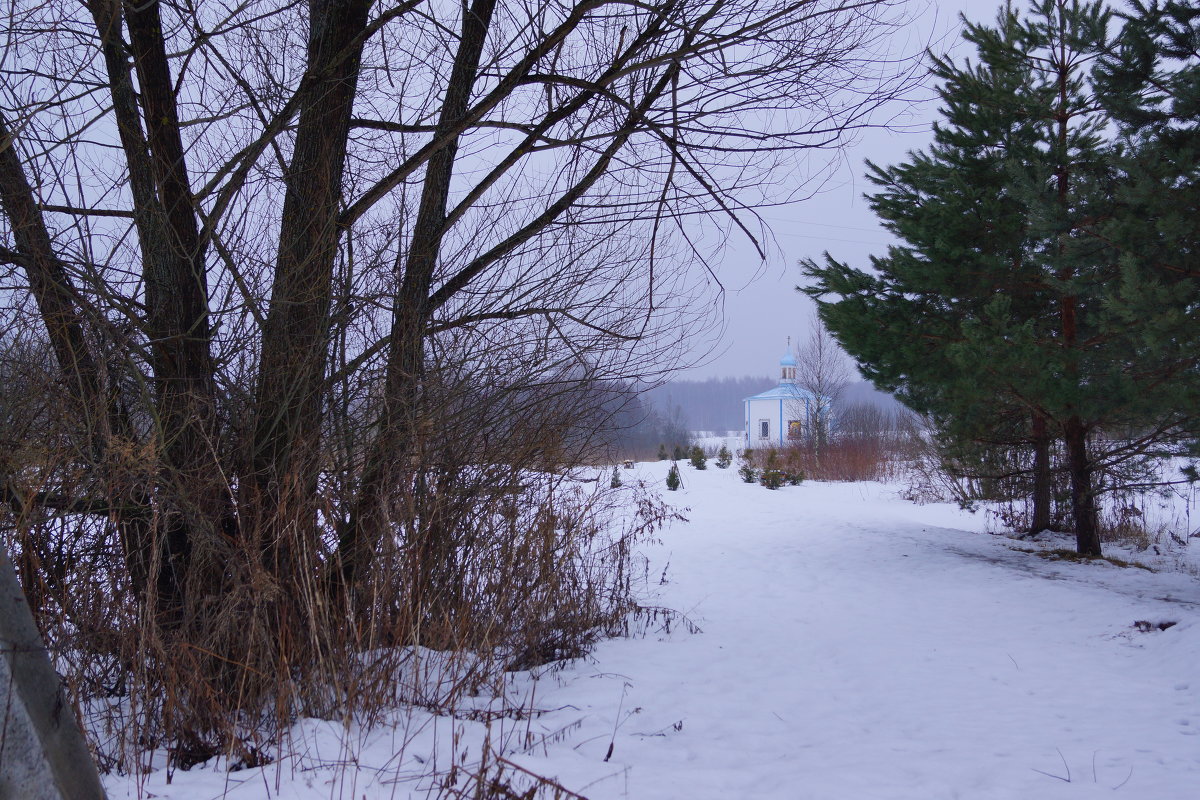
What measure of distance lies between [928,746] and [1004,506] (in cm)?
967

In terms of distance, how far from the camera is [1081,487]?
8.19 m

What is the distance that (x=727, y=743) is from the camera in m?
3.51

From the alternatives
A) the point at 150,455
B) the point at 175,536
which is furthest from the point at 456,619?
the point at 150,455

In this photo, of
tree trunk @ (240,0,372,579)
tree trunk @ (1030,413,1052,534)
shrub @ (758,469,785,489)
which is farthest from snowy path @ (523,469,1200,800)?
shrub @ (758,469,785,489)

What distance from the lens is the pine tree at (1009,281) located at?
686 centimetres

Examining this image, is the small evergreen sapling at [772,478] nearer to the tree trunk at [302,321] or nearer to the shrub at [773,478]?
the shrub at [773,478]

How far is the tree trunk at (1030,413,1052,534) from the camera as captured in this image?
9008mm

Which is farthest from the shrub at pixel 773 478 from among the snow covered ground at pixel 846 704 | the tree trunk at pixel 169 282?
the tree trunk at pixel 169 282

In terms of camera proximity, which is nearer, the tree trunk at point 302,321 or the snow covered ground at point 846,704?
the snow covered ground at point 846,704

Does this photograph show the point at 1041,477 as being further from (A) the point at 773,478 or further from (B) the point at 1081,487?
(A) the point at 773,478

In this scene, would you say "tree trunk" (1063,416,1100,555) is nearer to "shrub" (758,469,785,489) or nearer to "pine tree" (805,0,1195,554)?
"pine tree" (805,0,1195,554)

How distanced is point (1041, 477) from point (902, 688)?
6464 mm

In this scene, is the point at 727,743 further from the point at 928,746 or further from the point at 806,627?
the point at 806,627

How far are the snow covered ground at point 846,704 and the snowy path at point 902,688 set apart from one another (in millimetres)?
16
